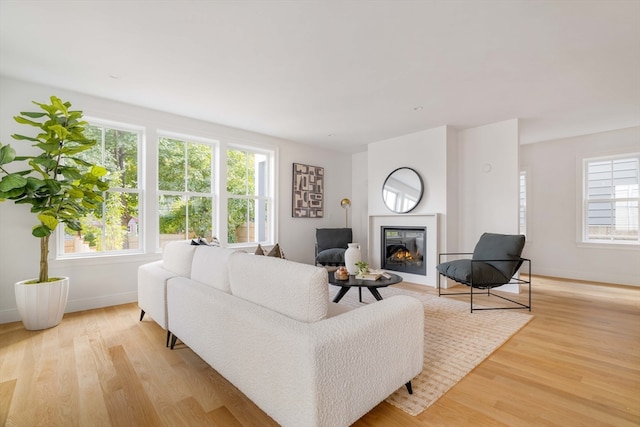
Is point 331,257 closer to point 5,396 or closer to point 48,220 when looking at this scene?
point 48,220

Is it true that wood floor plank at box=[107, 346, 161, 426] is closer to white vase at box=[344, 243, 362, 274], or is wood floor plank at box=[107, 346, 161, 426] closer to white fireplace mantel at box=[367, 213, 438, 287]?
white vase at box=[344, 243, 362, 274]

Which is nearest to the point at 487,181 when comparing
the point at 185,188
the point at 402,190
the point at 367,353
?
the point at 402,190

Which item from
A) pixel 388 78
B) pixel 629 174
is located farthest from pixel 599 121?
pixel 388 78

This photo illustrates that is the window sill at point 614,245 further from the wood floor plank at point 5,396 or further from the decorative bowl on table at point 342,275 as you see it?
the wood floor plank at point 5,396

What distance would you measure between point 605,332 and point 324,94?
3.58 metres

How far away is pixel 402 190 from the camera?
477 centimetres

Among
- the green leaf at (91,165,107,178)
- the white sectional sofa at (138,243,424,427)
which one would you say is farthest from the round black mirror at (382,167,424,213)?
the green leaf at (91,165,107,178)

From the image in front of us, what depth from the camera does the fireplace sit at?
451cm

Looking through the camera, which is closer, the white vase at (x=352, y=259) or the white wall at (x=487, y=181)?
the white vase at (x=352, y=259)

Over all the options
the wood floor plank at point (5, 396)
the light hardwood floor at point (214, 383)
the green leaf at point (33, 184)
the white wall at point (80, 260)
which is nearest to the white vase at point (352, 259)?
the light hardwood floor at point (214, 383)

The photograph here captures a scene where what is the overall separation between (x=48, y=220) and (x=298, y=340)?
2.80 meters

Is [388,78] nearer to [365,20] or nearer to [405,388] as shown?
[365,20]

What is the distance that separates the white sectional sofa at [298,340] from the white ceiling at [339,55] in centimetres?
170

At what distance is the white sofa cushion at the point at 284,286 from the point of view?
4.30 feet
